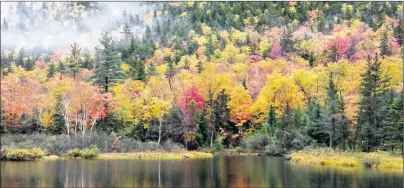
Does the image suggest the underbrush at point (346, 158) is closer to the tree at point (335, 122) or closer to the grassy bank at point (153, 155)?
the tree at point (335, 122)

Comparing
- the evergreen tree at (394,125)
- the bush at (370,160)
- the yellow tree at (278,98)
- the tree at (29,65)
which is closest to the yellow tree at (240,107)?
the yellow tree at (278,98)

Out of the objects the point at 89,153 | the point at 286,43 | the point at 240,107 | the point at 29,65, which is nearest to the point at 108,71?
the point at 240,107

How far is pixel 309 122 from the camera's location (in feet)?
158

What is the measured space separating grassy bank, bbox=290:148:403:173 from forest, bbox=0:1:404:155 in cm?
235

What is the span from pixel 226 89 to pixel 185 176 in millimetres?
33356

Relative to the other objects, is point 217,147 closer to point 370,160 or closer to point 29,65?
point 370,160

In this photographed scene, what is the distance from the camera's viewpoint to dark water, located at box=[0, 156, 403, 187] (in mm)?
27034

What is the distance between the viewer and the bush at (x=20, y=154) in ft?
131

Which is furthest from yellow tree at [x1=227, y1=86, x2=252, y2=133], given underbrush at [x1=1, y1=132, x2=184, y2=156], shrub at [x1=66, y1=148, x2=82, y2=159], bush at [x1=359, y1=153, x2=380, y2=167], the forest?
bush at [x1=359, y1=153, x2=380, y2=167]

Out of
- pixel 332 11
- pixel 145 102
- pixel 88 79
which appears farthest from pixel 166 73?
pixel 332 11

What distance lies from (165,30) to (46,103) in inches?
2640

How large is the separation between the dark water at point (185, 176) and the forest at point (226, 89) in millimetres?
9653

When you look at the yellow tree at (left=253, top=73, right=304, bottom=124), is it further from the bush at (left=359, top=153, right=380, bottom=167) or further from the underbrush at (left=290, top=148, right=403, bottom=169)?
the bush at (left=359, top=153, right=380, bottom=167)

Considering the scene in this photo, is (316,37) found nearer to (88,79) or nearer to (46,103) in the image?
(88,79)
